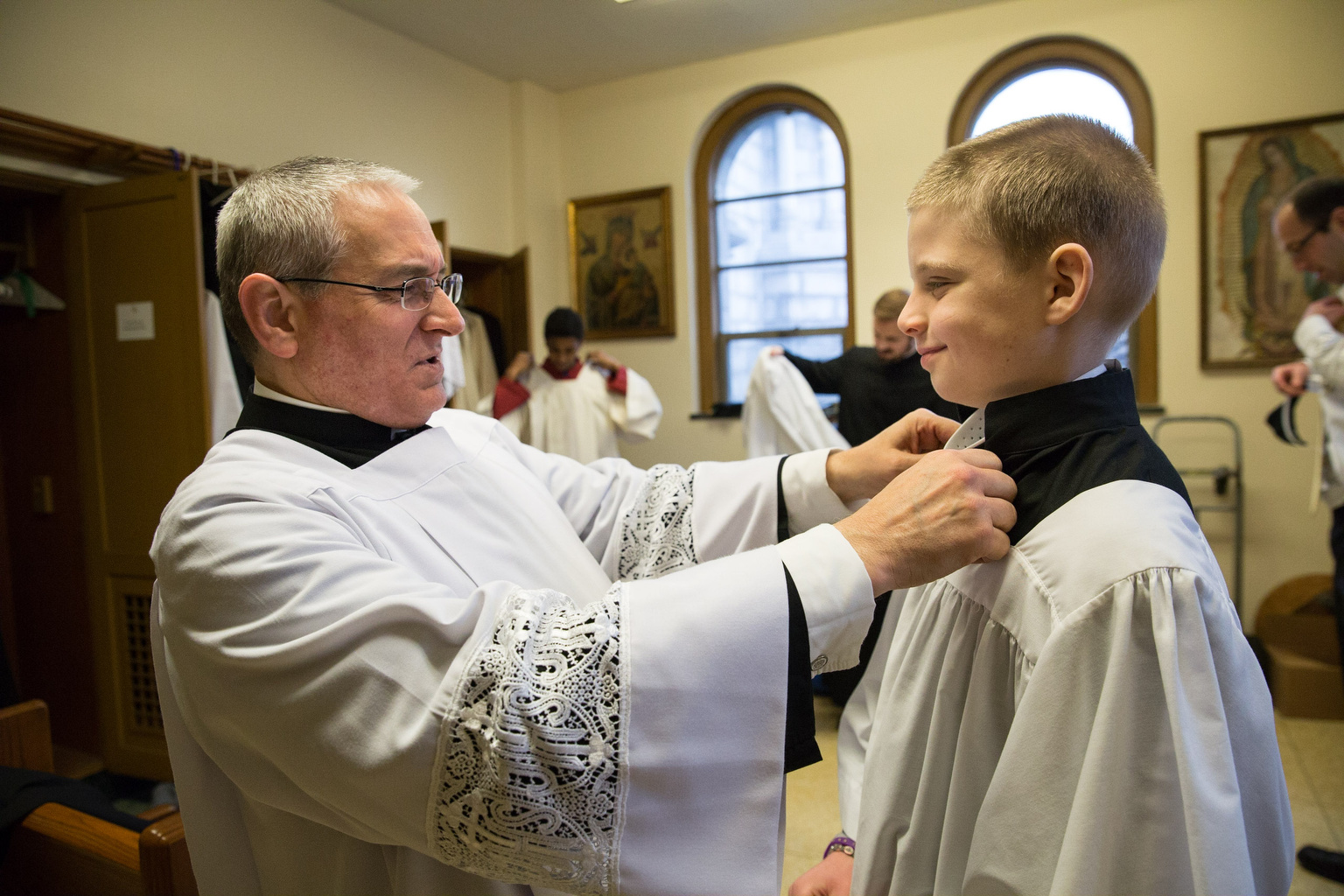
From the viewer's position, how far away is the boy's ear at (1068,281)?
2.91 ft

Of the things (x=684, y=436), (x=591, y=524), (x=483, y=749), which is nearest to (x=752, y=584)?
(x=483, y=749)

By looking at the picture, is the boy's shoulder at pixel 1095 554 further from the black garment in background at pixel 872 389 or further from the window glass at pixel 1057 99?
the window glass at pixel 1057 99

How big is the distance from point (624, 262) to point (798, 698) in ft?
17.5

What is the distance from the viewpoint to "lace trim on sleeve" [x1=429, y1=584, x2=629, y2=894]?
820mm

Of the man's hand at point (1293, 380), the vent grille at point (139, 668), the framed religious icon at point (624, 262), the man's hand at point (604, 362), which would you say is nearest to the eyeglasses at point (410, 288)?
the vent grille at point (139, 668)

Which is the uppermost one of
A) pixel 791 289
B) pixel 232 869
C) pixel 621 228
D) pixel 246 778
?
pixel 621 228

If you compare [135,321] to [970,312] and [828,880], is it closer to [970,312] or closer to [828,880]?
[828,880]

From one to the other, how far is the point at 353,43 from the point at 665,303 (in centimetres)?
244

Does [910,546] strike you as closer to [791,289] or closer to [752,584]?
[752,584]

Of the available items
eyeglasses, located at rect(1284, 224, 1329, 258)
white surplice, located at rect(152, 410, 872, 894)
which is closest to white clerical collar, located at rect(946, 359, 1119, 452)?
white surplice, located at rect(152, 410, 872, 894)

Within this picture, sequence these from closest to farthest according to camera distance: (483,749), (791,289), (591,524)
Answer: (483,749)
(591,524)
(791,289)

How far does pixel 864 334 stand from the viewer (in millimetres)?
5273

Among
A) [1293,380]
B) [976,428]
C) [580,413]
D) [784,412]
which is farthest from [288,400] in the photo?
[580,413]

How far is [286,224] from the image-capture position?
1.20 metres
